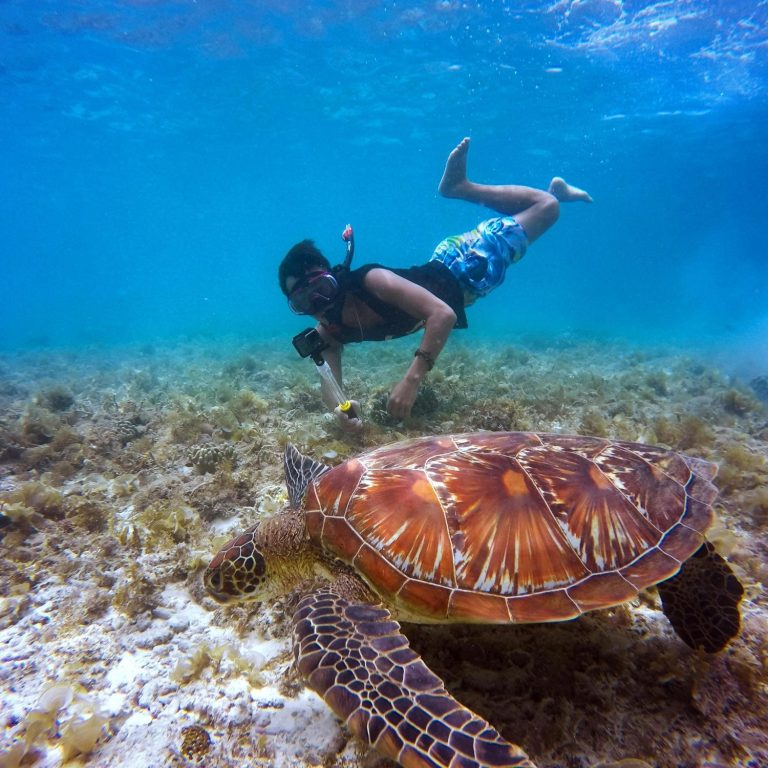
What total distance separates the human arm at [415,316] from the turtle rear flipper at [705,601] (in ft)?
8.35

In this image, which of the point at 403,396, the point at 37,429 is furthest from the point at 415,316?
the point at 37,429

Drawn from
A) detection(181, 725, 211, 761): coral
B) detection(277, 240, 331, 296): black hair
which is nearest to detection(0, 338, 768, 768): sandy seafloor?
detection(181, 725, 211, 761): coral

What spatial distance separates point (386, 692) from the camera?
1356 millimetres

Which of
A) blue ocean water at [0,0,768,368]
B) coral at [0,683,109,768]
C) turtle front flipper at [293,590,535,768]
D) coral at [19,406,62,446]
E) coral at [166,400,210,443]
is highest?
blue ocean water at [0,0,768,368]

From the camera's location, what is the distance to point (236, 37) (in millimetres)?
17172

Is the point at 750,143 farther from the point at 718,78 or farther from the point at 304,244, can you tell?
the point at 304,244

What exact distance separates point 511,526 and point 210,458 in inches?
116

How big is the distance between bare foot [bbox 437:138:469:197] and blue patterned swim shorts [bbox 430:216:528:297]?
44.3 inches

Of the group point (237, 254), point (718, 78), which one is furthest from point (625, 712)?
point (237, 254)

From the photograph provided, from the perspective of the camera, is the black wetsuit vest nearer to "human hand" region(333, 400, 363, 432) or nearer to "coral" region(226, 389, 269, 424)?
"human hand" region(333, 400, 363, 432)

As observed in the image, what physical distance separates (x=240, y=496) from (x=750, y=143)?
38.5 meters

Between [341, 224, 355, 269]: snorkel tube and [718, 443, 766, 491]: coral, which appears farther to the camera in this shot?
[341, 224, 355, 269]: snorkel tube

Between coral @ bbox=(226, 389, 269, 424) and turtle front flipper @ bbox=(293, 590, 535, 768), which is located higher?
turtle front flipper @ bbox=(293, 590, 535, 768)

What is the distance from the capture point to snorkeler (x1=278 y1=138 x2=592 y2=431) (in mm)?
3920
